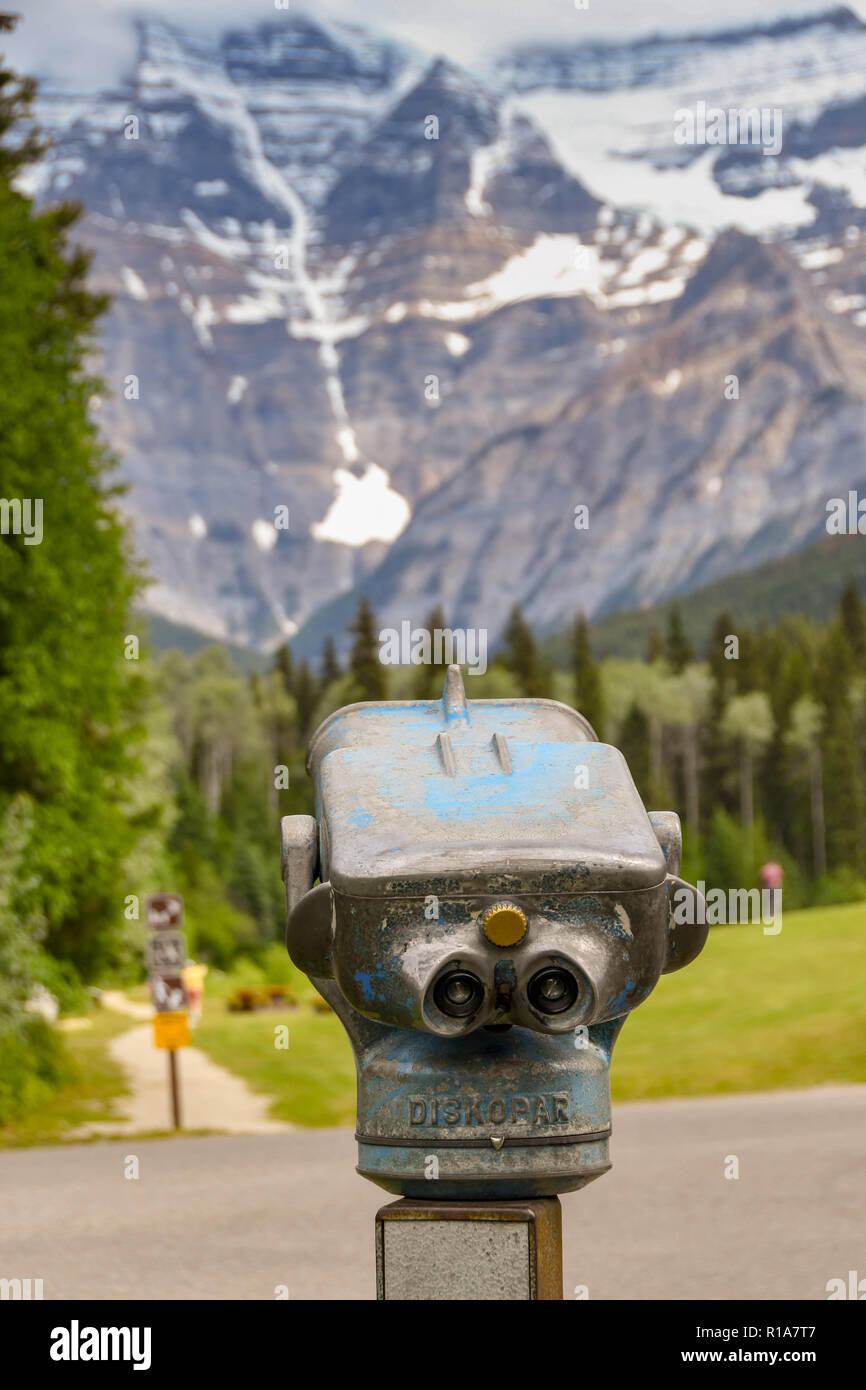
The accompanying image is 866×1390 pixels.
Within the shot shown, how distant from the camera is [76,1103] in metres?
23.6

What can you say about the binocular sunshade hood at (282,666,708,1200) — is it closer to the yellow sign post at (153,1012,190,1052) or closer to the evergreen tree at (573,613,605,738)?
the yellow sign post at (153,1012,190,1052)

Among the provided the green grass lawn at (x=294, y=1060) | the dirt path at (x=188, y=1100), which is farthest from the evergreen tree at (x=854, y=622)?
the dirt path at (x=188, y=1100)

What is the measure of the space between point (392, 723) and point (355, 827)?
62cm

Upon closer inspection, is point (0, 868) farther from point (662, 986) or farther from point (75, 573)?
point (662, 986)

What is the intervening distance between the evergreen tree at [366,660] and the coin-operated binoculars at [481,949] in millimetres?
99298

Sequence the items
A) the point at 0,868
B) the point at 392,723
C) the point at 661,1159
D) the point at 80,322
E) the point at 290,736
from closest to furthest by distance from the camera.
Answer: the point at 392,723
the point at 661,1159
the point at 0,868
the point at 80,322
the point at 290,736

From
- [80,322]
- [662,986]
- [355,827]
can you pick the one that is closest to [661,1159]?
[355,827]

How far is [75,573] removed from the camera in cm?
2277

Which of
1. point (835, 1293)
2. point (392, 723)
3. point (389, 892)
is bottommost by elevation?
point (835, 1293)

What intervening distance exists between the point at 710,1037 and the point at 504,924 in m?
27.1

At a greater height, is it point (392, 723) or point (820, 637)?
point (820, 637)

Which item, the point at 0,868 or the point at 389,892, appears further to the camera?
the point at 0,868

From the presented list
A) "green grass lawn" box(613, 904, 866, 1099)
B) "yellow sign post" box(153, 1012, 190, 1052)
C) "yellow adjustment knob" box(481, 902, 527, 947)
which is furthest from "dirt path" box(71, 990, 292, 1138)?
"yellow adjustment knob" box(481, 902, 527, 947)

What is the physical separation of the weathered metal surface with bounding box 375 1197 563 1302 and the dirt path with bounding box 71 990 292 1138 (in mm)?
16990
